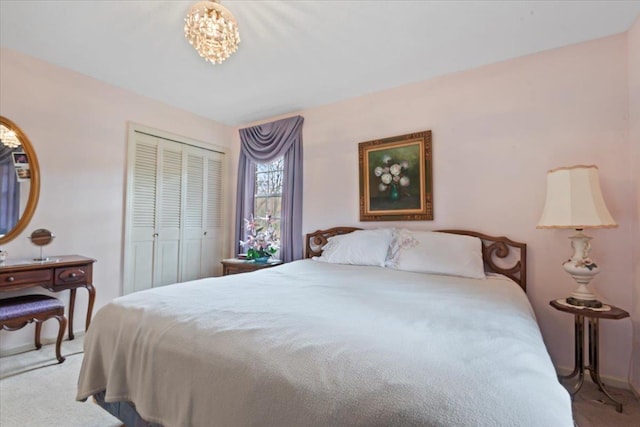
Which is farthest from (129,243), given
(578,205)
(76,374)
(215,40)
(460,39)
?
(578,205)

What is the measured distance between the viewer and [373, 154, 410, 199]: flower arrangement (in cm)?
Answer: 289

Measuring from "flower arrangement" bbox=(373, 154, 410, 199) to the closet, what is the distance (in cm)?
234

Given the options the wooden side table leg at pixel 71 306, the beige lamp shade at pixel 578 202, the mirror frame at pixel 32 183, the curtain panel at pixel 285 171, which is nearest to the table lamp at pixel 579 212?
the beige lamp shade at pixel 578 202

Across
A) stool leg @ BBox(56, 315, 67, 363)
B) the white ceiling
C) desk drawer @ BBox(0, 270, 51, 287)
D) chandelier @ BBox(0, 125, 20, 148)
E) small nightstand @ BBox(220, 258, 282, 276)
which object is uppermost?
the white ceiling

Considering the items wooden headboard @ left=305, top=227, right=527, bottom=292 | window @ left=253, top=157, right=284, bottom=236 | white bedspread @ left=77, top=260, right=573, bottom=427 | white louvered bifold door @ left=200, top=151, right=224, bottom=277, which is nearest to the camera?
white bedspread @ left=77, top=260, right=573, bottom=427

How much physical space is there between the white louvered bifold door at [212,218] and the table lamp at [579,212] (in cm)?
365

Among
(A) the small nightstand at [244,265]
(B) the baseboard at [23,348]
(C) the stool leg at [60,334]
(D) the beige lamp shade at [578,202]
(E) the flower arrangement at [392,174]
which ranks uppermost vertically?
(E) the flower arrangement at [392,174]

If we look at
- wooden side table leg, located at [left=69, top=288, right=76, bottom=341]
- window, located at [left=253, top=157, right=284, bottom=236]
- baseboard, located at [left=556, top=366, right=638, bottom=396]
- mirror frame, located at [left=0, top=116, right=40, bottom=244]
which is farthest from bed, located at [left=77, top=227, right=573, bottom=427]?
window, located at [left=253, top=157, right=284, bottom=236]

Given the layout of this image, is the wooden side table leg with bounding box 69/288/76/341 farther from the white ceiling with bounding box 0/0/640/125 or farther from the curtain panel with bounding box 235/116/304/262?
the white ceiling with bounding box 0/0/640/125

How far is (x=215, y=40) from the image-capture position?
157 centimetres

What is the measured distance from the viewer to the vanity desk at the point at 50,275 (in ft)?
6.86

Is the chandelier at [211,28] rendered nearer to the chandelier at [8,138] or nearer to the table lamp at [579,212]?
the chandelier at [8,138]

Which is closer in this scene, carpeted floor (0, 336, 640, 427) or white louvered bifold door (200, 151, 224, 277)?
carpeted floor (0, 336, 640, 427)

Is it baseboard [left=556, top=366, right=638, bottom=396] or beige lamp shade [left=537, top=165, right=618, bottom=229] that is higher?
beige lamp shade [left=537, top=165, right=618, bottom=229]
